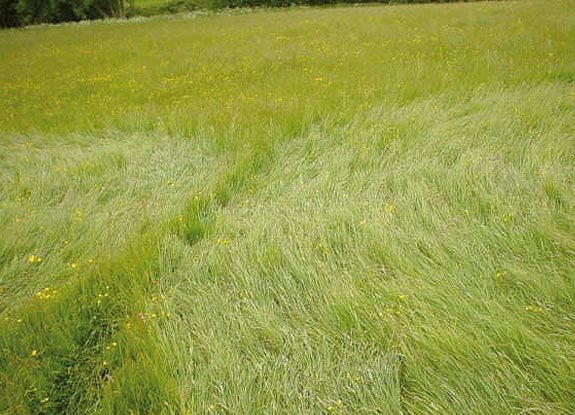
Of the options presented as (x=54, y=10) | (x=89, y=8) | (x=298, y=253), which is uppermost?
(x=89, y=8)

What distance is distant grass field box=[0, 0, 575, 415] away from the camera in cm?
153

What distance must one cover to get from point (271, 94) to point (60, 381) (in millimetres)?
5148

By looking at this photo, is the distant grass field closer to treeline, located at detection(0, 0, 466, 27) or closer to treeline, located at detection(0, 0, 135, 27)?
treeline, located at detection(0, 0, 466, 27)

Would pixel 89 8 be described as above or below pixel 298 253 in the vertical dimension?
above

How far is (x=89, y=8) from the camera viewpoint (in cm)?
3059

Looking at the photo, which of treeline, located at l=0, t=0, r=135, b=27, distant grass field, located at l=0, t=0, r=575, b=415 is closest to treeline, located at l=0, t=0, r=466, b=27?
treeline, located at l=0, t=0, r=135, b=27

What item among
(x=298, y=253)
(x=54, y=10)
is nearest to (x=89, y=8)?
(x=54, y=10)

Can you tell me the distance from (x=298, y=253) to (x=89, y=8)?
38.2 m

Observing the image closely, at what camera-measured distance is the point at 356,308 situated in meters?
1.86

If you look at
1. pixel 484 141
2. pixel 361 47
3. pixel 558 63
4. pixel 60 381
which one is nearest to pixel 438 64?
pixel 558 63

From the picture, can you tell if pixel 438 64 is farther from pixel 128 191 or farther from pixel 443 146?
pixel 128 191

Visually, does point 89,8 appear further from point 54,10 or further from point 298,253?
point 298,253

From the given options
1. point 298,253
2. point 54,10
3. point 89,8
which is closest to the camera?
point 298,253

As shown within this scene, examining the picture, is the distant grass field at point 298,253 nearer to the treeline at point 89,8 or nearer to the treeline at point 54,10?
the treeline at point 89,8
